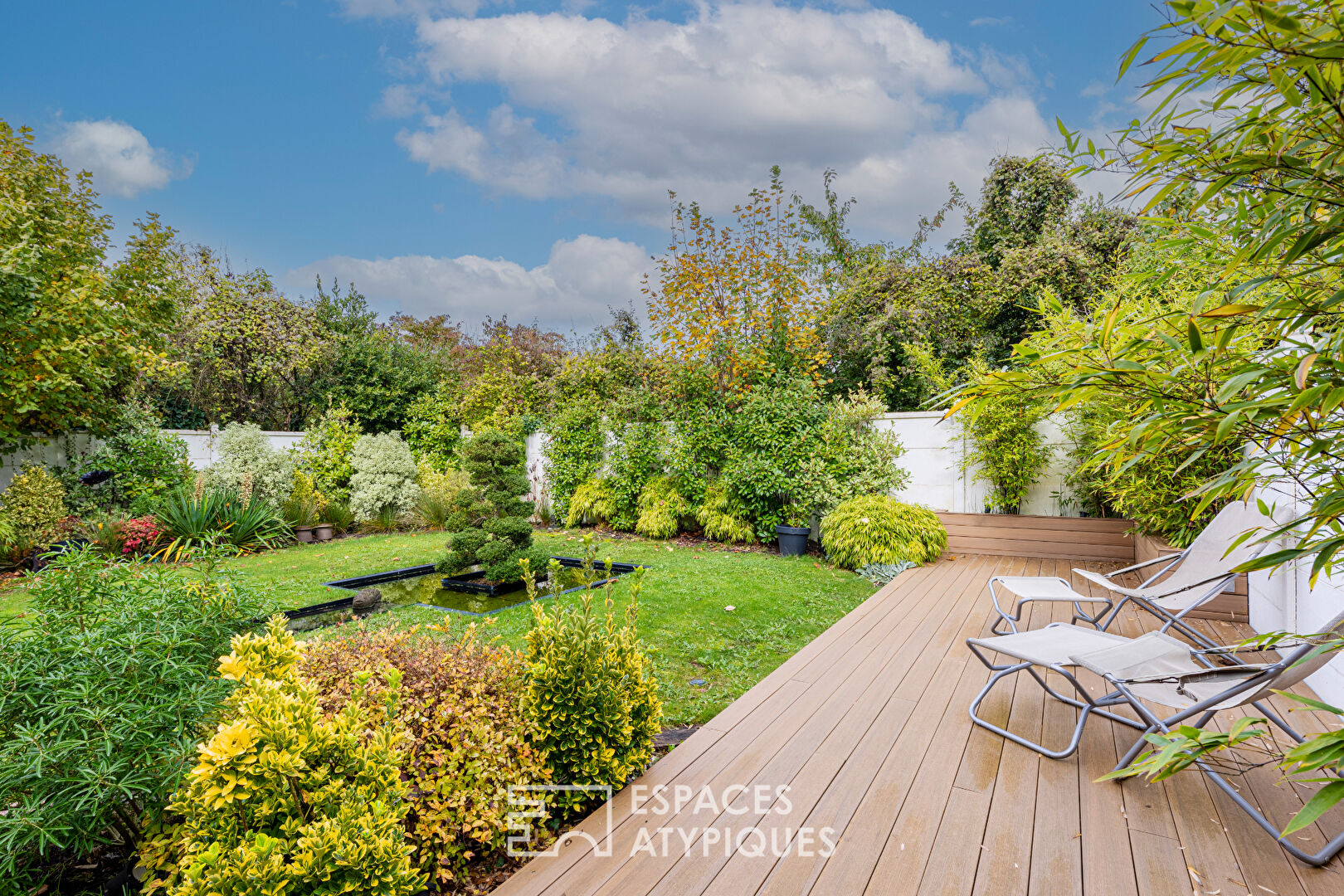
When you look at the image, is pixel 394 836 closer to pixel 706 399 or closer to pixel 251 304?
pixel 706 399

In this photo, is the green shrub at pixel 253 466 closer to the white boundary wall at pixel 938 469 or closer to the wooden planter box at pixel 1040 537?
the white boundary wall at pixel 938 469

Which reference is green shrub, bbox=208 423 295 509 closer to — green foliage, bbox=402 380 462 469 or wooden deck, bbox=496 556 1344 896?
green foliage, bbox=402 380 462 469

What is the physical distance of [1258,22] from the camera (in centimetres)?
76

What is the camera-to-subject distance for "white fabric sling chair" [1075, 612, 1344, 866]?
176cm

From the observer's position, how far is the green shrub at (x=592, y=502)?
→ 9281 millimetres

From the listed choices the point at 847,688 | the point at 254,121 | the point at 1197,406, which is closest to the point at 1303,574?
the point at 847,688

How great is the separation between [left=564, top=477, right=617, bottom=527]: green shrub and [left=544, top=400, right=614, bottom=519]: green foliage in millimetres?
116

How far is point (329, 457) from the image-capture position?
10188mm

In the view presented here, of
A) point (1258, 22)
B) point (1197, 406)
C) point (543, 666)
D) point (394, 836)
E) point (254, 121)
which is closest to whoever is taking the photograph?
point (1258, 22)

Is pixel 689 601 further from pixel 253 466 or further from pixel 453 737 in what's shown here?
pixel 253 466

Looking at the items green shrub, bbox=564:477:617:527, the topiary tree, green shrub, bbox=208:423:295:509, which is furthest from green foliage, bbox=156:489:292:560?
green shrub, bbox=564:477:617:527

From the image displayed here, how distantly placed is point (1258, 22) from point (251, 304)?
1470 centimetres

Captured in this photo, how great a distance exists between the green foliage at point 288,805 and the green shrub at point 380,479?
8.84m

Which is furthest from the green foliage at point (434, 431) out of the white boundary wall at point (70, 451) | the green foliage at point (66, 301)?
the green foliage at point (66, 301)
